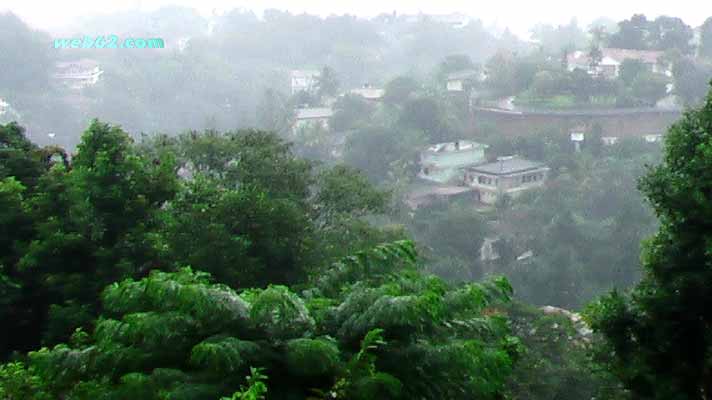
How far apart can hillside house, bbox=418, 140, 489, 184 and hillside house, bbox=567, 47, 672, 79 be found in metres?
6.55

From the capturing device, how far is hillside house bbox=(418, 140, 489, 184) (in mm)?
24344

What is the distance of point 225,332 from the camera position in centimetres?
407

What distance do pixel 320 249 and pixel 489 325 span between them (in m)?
3.73

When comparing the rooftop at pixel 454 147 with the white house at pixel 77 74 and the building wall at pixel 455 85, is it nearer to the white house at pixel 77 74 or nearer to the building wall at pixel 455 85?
the building wall at pixel 455 85

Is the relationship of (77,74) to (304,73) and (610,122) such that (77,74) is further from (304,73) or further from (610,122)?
(610,122)

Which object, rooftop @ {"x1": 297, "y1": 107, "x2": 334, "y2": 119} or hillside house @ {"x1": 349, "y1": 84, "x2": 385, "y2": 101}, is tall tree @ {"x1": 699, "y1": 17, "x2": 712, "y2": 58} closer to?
hillside house @ {"x1": 349, "y1": 84, "x2": 385, "y2": 101}

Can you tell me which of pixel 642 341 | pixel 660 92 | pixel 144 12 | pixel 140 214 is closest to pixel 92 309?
pixel 140 214

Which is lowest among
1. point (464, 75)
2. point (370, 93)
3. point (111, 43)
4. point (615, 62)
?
point (370, 93)

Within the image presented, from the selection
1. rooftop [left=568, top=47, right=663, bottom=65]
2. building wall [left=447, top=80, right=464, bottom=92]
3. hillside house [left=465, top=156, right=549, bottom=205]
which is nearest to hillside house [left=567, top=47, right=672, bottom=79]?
rooftop [left=568, top=47, right=663, bottom=65]

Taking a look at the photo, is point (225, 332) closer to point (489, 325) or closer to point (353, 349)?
point (353, 349)

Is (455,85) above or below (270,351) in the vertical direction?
below

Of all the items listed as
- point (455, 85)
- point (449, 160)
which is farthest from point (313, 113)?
point (449, 160)

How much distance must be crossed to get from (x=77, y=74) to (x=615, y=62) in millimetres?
20380

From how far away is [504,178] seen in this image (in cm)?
2297
